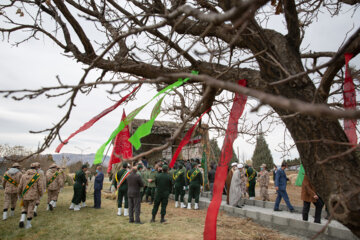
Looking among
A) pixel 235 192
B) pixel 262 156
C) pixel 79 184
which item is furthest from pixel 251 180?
pixel 262 156

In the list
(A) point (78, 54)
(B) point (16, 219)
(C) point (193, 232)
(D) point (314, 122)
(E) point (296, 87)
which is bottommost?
(B) point (16, 219)

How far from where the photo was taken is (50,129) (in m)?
2.28

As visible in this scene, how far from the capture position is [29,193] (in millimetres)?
7566

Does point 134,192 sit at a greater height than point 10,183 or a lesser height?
greater

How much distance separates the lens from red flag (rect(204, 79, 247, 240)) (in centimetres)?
315

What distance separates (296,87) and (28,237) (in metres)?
7.37

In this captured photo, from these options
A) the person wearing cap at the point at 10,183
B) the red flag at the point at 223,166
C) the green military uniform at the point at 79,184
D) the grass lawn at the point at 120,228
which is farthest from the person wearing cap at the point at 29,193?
the red flag at the point at 223,166

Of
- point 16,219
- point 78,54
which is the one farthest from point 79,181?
point 78,54

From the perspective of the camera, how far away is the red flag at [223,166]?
124 inches

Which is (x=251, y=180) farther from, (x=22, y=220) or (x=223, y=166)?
(x=22, y=220)

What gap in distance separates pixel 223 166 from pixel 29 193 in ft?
22.6

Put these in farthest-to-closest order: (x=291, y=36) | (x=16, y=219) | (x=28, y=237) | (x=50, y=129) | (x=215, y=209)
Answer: (x=16, y=219)
(x=28, y=237)
(x=215, y=209)
(x=291, y=36)
(x=50, y=129)

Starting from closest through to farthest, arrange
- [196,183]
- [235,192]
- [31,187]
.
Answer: [31,187] < [235,192] < [196,183]

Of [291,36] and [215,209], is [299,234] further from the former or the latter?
[291,36]
